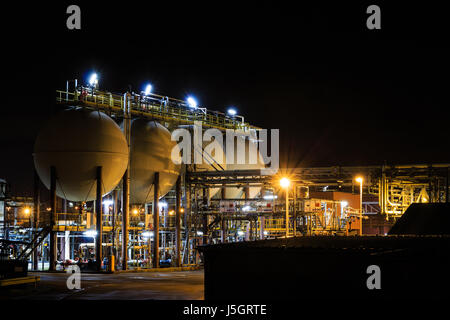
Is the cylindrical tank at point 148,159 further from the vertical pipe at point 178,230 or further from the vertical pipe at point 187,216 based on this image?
the vertical pipe at point 187,216

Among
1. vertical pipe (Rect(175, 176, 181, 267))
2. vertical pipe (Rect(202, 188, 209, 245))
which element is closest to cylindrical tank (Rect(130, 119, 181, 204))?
vertical pipe (Rect(175, 176, 181, 267))

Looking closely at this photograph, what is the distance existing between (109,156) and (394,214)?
18953mm

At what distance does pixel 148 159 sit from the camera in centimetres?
4009

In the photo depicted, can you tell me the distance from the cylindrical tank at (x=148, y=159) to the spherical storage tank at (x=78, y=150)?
3291 mm

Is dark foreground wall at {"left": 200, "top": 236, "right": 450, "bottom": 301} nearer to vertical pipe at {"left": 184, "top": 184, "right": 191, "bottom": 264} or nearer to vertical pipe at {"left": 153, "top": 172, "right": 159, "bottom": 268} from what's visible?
vertical pipe at {"left": 153, "top": 172, "right": 159, "bottom": 268}

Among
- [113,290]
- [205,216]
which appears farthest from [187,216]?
[113,290]

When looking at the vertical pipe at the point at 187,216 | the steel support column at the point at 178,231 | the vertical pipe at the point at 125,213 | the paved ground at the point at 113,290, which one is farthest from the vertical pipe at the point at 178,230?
the paved ground at the point at 113,290

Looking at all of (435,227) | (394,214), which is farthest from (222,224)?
(435,227)

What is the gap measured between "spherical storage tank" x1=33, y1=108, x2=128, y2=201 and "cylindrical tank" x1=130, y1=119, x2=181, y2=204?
329cm

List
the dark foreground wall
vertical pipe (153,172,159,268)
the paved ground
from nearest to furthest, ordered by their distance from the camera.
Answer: the dark foreground wall, the paved ground, vertical pipe (153,172,159,268)

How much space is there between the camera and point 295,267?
1524 cm

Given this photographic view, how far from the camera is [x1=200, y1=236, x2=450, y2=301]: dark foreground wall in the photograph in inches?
544

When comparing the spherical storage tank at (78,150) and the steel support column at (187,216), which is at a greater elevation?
the spherical storage tank at (78,150)

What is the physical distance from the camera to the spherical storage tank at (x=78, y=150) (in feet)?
115
